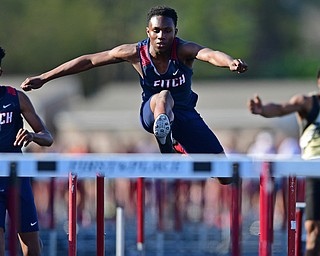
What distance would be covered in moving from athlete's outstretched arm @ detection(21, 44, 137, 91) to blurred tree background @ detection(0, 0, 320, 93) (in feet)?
146

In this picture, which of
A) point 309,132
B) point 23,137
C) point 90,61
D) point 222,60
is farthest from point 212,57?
point 23,137

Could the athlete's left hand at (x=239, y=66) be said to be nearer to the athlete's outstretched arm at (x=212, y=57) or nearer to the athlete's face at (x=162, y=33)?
the athlete's outstretched arm at (x=212, y=57)

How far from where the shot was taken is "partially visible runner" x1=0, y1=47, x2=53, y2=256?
8.88 metres

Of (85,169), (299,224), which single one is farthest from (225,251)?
(85,169)

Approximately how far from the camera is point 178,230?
51.9 feet

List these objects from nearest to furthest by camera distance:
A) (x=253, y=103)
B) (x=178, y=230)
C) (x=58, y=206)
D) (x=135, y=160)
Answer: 1. (x=135, y=160)
2. (x=253, y=103)
3. (x=178, y=230)
4. (x=58, y=206)

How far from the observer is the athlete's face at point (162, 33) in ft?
31.0

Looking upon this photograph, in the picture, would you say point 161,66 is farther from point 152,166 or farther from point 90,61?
point 152,166

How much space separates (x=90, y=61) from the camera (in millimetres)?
9680

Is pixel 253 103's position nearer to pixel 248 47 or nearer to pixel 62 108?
pixel 62 108

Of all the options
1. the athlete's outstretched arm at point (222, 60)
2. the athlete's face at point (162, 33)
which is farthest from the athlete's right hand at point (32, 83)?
the athlete's outstretched arm at point (222, 60)

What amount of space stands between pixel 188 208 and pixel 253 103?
9.61 meters

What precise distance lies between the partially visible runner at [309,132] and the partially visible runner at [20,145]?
2.00m

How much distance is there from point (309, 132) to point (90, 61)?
195 centimetres
